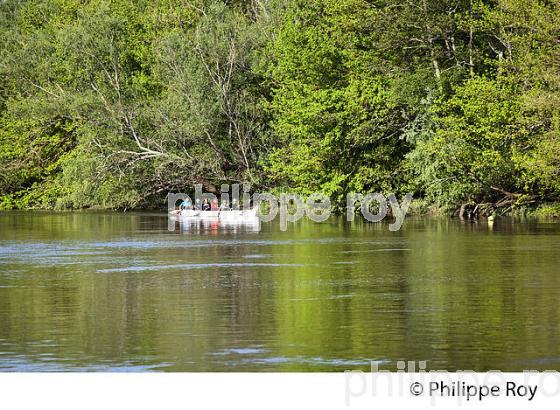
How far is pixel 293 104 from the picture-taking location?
60094 millimetres

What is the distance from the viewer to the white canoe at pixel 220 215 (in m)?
60.5

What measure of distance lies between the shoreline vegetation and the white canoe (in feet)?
9.21

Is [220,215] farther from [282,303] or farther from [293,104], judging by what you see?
[282,303]

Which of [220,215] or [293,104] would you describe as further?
[220,215]

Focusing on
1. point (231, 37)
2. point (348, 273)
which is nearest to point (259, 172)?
point (231, 37)

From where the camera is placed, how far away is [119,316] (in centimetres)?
2266

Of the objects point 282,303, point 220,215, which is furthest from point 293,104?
point 282,303

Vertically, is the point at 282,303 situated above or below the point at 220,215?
below

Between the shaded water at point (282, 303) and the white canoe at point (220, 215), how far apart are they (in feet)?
49.9

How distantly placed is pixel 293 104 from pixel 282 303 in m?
36.2

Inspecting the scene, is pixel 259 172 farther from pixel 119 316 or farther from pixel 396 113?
pixel 119 316

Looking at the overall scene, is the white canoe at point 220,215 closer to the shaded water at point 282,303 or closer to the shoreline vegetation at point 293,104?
the shoreline vegetation at point 293,104

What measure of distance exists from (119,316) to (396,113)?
123ft
